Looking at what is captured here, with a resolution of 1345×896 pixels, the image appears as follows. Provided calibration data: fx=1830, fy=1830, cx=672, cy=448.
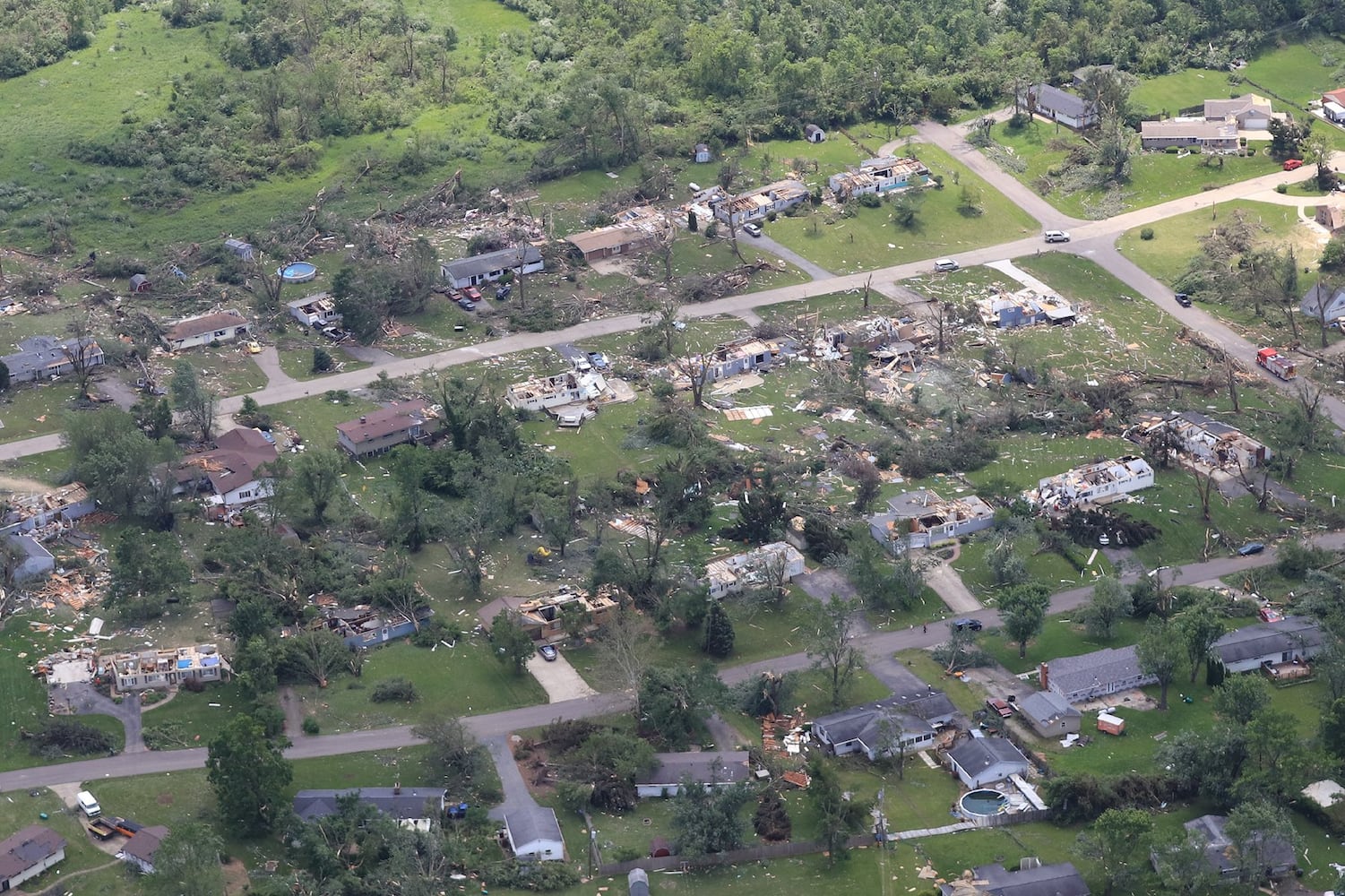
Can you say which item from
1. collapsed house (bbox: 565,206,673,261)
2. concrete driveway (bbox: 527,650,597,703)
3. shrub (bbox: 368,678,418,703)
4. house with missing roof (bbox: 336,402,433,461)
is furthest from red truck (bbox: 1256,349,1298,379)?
shrub (bbox: 368,678,418,703)

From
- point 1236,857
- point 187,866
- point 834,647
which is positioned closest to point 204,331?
point 834,647

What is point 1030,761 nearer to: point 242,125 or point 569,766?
point 569,766

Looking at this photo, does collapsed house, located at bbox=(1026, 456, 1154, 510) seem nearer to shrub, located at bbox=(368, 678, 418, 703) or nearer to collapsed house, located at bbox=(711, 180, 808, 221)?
shrub, located at bbox=(368, 678, 418, 703)

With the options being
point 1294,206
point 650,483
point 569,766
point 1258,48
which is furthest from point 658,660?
point 1258,48

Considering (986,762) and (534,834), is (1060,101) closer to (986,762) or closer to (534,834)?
(986,762)

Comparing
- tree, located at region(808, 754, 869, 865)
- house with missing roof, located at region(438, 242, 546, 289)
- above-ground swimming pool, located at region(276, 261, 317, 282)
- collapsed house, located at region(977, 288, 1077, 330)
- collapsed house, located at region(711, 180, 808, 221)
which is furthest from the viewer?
collapsed house, located at region(711, 180, 808, 221)

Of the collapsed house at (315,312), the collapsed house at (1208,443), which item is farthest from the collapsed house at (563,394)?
the collapsed house at (1208,443)
